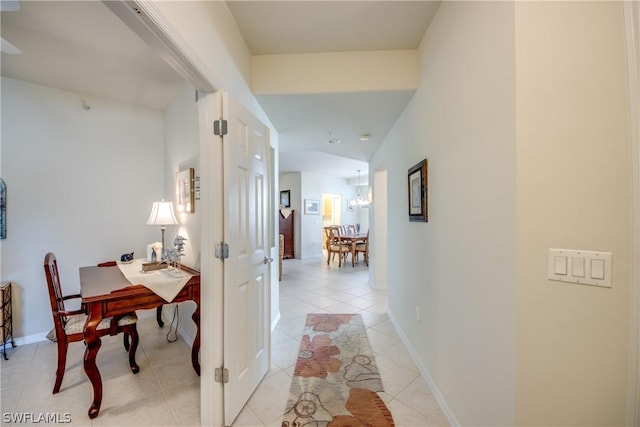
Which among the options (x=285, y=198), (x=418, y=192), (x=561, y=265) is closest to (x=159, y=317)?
(x=418, y=192)

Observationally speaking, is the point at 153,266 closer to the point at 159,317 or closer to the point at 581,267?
the point at 159,317

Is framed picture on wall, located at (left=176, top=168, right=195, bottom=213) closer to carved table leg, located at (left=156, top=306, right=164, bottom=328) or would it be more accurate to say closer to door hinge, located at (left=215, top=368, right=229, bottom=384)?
carved table leg, located at (left=156, top=306, right=164, bottom=328)

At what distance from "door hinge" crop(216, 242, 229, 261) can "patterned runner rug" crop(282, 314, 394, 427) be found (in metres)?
1.07

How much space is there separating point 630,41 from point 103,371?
11.7 feet

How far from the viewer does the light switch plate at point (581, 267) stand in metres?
0.86

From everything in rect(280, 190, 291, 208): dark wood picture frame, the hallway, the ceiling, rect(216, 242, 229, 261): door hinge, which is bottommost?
the hallway

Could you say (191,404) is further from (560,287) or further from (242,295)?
(560,287)

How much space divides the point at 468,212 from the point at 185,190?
2.34 meters

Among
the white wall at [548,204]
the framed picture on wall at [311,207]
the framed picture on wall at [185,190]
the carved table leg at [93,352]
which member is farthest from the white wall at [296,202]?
the white wall at [548,204]

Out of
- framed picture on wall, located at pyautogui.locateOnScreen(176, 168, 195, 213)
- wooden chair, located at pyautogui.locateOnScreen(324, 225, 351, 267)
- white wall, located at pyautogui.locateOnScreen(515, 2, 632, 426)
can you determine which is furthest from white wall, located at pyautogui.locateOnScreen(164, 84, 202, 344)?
wooden chair, located at pyautogui.locateOnScreen(324, 225, 351, 267)

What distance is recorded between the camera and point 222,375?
1.49m

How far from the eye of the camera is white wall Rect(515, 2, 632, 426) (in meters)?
0.86

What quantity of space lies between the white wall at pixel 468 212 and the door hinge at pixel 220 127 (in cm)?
131

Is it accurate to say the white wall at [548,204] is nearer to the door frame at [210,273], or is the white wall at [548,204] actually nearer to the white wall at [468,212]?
the white wall at [468,212]
